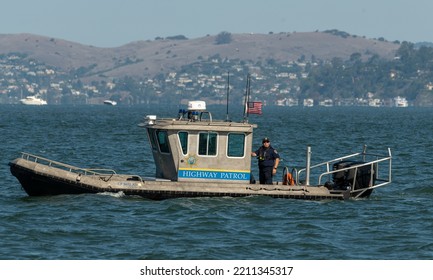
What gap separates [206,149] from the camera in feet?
112

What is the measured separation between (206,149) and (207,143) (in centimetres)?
18

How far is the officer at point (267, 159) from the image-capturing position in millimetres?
34344

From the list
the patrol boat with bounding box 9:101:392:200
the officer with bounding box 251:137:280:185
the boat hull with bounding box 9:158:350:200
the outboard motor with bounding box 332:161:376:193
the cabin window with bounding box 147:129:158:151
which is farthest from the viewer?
the outboard motor with bounding box 332:161:376:193

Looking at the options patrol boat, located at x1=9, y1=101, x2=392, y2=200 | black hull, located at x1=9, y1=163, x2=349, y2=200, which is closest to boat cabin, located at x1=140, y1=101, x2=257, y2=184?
patrol boat, located at x1=9, y1=101, x2=392, y2=200

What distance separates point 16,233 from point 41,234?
72 centimetres

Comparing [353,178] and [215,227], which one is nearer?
Answer: [215,227]

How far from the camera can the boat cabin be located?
111 ft

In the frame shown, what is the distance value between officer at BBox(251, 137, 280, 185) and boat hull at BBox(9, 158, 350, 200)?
57cm

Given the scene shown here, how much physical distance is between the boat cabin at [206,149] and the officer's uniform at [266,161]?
511 millimetres

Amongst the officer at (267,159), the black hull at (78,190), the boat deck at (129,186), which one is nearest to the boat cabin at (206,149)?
the boat deck at (129,186)

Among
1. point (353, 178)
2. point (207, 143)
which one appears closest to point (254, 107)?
point (207, 143)

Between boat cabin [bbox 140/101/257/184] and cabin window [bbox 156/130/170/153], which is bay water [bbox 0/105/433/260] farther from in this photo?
cabin window [bbox 156/130/170/153]

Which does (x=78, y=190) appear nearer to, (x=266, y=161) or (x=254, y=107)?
(x=266, y=161)

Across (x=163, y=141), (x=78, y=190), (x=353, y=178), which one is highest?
Result: (x=163, y=141)
